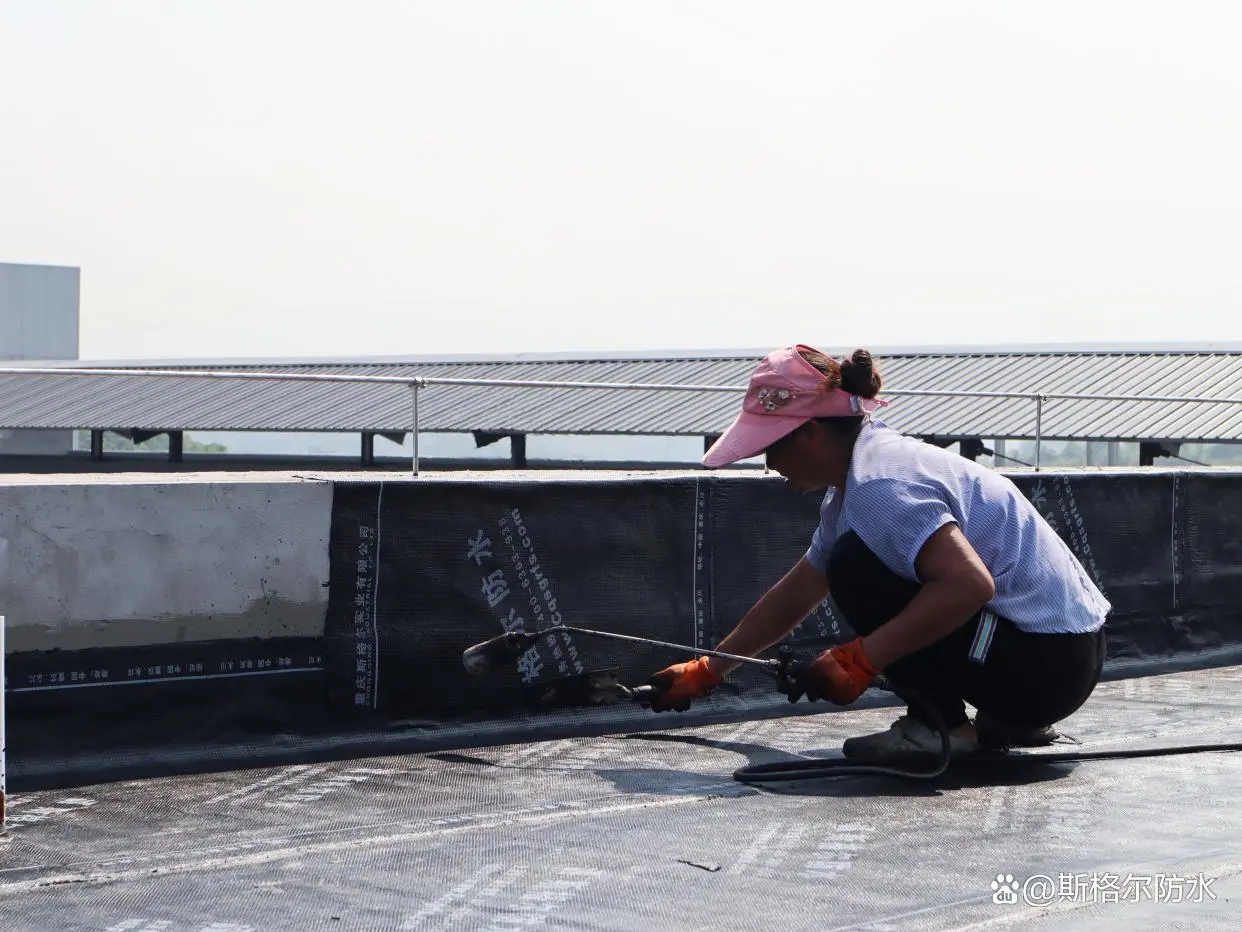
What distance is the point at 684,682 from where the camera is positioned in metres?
5.82

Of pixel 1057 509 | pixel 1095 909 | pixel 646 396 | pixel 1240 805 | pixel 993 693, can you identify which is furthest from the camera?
pixel 646 396

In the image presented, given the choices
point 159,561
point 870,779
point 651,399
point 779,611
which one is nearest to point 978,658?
point 870,779

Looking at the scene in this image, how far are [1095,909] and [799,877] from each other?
2.57 feet

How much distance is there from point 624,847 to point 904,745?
4.78ft

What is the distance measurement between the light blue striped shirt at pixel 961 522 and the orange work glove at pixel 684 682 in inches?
27.7

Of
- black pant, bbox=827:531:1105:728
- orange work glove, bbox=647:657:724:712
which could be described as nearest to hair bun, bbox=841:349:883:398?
black pant, bbox=827:531:1105:728

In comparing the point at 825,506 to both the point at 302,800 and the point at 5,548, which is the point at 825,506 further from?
the point at 5,548

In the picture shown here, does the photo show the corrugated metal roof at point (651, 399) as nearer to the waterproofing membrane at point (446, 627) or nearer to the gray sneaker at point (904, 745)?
the waterproofing membrane at point (446, 627)

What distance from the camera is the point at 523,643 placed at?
608 cm

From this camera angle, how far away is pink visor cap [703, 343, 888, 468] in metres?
5.36

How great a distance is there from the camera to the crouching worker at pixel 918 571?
5148mm

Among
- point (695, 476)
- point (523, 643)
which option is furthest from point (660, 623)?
point (523, 643)
